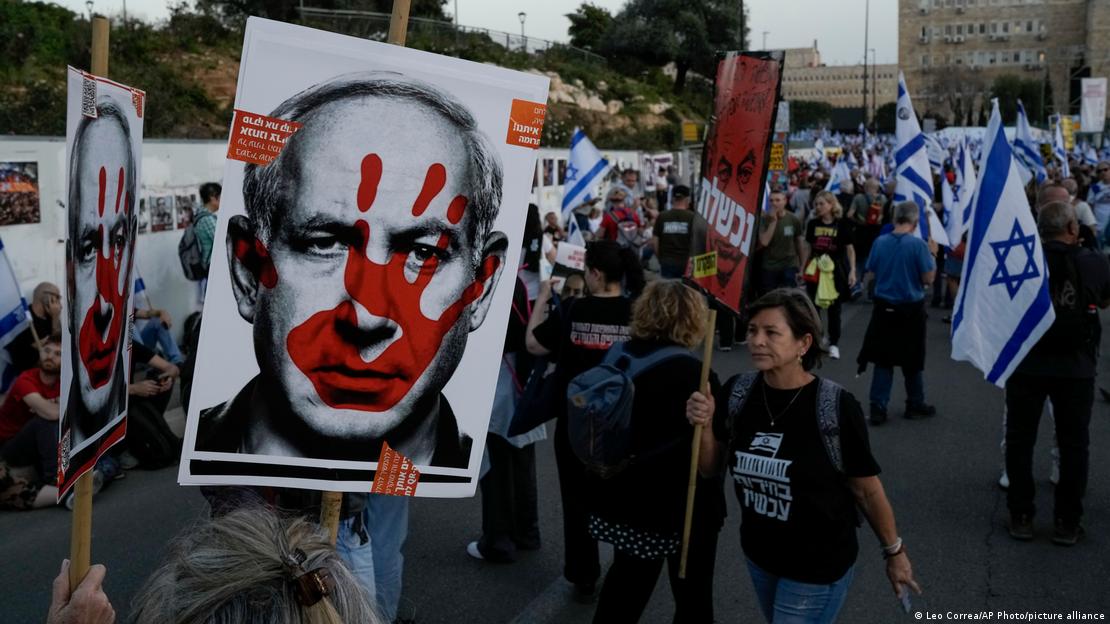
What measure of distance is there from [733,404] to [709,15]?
2115 inches

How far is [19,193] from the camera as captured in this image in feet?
29.9

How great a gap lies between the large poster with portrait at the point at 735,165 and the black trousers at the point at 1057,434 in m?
2.42

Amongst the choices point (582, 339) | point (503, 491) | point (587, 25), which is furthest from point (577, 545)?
point (587, 25)

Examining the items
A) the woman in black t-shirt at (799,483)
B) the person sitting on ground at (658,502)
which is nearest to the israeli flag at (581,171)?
the person sitting on ground at (658,502)

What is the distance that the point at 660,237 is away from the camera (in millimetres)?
11578

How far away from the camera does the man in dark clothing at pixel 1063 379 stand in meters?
5.25

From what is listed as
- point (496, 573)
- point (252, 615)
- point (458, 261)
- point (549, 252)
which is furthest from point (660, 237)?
point (252, 615)

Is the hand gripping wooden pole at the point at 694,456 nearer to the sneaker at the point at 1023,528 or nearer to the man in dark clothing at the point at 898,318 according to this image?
the sneaker at the point at 1023,528

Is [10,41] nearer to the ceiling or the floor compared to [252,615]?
nearer to the ceiling

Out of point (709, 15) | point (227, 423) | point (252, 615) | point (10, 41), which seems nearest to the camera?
point (252, 615)

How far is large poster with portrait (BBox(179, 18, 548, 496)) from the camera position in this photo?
2412 mm

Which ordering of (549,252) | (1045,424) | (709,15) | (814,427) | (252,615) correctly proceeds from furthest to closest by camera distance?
(709,15) < (549,252) < (1045,424) < (814,427) < (252,615)

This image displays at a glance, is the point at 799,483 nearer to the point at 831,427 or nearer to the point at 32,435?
the point at 831,427

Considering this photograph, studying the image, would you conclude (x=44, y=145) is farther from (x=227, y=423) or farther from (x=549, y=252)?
(x=227, y=423)
